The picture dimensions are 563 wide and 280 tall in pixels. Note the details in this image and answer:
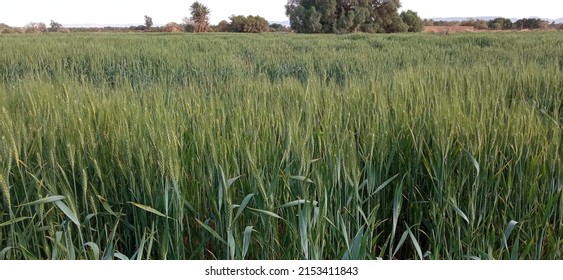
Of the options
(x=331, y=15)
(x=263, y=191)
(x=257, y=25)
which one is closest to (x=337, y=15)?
(x=331, y=15)

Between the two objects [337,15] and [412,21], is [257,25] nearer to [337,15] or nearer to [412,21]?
[337,15]

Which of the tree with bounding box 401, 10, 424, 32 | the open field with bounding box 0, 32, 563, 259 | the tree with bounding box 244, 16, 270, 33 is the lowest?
the open field with bounding box 0, 32, 563, 259

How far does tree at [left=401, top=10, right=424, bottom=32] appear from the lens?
115ft

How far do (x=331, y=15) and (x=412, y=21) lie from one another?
10.9 meters

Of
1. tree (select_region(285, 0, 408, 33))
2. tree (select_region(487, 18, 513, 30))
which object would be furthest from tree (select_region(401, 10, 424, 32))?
tree (select_region(487, 18, 513, 30))

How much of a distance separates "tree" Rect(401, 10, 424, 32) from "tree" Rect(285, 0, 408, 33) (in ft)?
18.6

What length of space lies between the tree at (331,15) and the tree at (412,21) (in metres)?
5.66

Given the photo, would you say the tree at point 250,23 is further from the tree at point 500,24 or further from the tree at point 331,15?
the tree at point 500,24

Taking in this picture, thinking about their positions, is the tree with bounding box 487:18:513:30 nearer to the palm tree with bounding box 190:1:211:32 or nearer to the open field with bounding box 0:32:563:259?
the palm tree with bounding box 190:1:211:32

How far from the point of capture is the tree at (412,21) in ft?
115
